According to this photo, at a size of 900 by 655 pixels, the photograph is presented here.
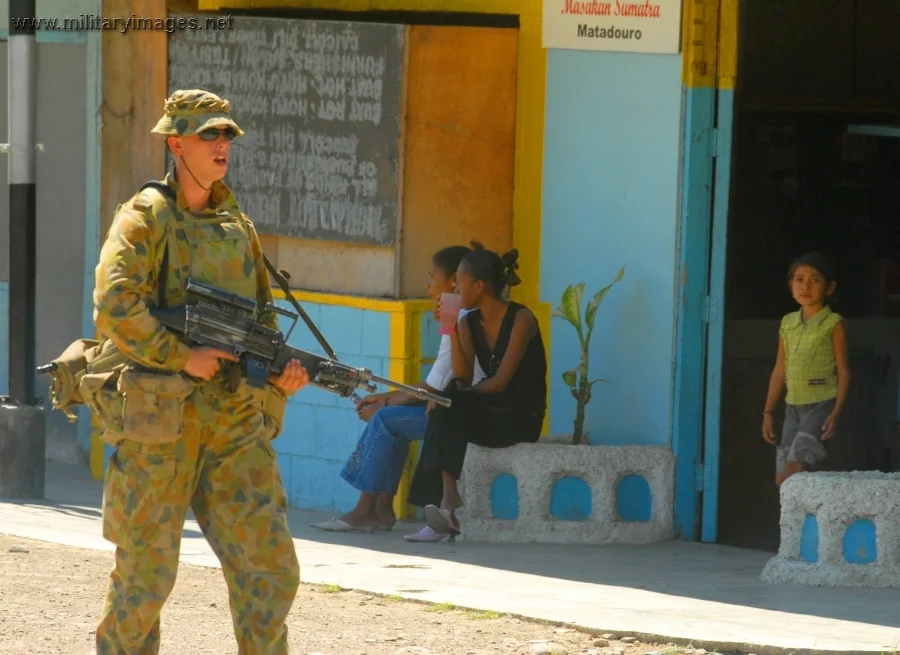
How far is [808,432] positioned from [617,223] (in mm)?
1386

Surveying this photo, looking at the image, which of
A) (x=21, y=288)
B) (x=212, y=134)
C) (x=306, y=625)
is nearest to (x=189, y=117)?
(x=212, y=134)

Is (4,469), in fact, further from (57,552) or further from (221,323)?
(221,323)

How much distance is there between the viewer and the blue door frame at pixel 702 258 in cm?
859

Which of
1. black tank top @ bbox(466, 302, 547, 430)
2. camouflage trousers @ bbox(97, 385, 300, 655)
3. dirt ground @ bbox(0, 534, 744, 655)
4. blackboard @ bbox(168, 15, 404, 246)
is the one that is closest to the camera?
camouflage trousers @ bbox(97, 385, 300, 655)

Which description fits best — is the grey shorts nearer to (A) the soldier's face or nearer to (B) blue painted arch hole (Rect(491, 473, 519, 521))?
(B) blue painted arch hole (Rect(491, 473, 519, 521))

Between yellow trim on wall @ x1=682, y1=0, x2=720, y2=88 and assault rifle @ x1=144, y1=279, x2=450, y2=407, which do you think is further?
yellow trim on wall @ x1=682, y1=0, x2=720, y2=88

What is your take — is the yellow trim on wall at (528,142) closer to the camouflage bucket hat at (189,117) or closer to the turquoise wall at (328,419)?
the turquoise wall at (328,419)

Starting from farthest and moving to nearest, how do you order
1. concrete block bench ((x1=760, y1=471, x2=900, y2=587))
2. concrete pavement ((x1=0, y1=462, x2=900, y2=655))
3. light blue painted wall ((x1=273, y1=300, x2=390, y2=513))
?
light blue painted wall ((x1=273, y1=300, x2=390, y2=513))
concrete block bench ((x1=760, y1=471, x2=900, y2=587))
concrete pavement ((x1=0, y1=462, x2=900, y2=655))

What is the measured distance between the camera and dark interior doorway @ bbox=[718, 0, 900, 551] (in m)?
9.70

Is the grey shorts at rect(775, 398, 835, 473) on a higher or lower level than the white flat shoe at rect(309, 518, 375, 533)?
higher

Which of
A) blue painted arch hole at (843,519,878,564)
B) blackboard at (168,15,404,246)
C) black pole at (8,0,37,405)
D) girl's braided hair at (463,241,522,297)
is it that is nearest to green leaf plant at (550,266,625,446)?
girl's braided hair at (463,241,522,297)

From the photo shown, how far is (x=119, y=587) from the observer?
5180 mm

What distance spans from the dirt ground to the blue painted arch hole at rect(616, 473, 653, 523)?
187 cm

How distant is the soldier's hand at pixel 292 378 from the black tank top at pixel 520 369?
337 centimetres
